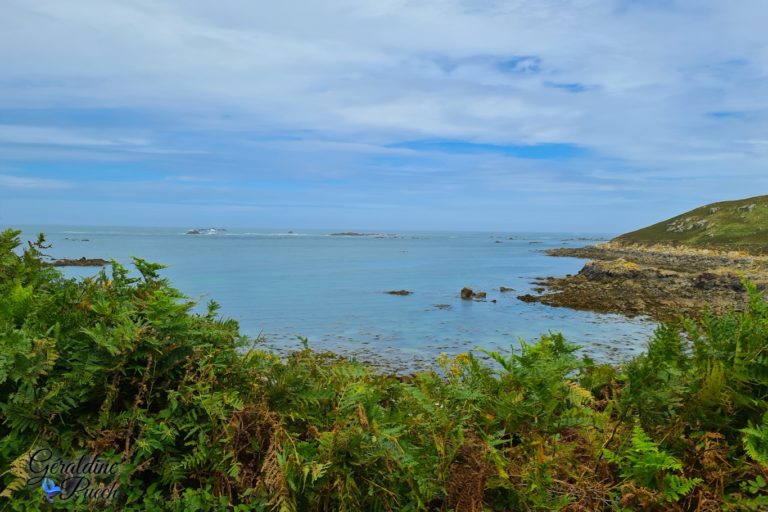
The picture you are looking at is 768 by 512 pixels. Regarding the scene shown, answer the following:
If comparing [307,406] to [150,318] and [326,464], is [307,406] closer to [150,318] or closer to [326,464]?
[326,464]

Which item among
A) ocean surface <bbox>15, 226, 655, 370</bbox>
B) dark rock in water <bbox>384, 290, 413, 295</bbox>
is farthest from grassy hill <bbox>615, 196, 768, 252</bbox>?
dark rock in water <bbox>384, 290, 413, 295</bbox>

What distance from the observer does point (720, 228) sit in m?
89.6

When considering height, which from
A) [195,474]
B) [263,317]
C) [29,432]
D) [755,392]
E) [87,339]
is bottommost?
[263,317]

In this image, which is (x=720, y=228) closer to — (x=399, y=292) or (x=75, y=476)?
(x=399, y=292)

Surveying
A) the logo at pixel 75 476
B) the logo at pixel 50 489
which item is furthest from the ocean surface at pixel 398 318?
the logo at pixel 50 489

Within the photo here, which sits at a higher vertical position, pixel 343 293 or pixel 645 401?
pixel 645 401

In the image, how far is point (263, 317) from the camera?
1053 inches

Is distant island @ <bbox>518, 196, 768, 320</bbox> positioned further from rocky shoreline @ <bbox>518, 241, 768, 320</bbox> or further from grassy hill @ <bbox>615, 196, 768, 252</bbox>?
grassy hill @ <bbox>615, 196, 768, 252</bbox>

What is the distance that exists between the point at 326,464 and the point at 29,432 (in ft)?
6.09

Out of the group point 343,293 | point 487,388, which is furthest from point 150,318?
point 343,293

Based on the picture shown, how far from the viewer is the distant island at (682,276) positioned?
3066 centimetres

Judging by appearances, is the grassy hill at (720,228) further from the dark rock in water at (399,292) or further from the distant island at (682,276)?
the dark rock in water at (399,292)

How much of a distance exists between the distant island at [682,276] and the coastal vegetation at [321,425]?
3.39 feet

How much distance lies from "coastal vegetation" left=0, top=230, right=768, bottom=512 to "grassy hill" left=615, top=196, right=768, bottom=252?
74666 millimetres
